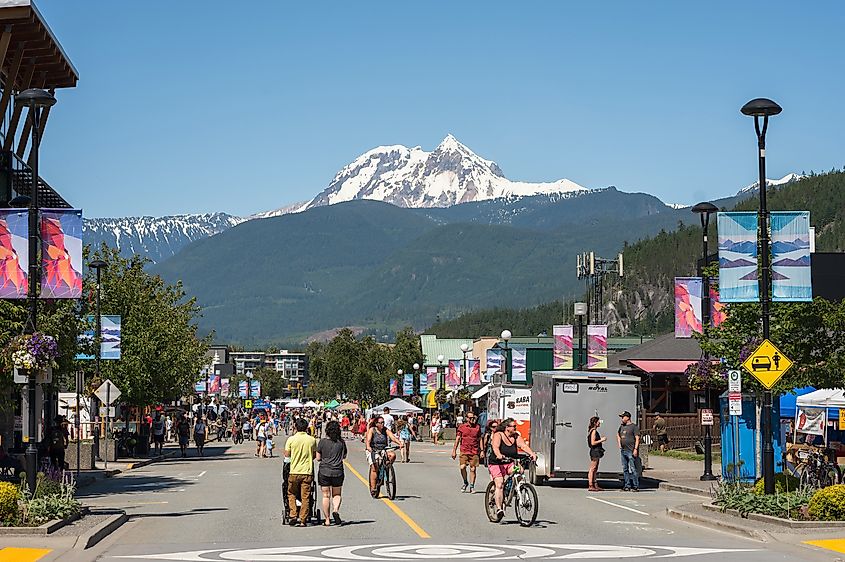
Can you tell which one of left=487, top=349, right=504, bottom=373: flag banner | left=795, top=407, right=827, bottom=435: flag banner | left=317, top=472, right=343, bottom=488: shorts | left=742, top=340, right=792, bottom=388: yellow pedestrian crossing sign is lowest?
left=317, top=472, right=343, bottom=488: shorts

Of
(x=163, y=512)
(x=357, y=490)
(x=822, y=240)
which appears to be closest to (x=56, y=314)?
(x=163, y=512)

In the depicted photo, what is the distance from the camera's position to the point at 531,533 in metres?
20.1

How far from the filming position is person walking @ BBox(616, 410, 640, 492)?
1209 inches

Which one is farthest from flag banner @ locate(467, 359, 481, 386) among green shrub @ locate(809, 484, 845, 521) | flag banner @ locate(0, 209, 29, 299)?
green shrub @ locate(809, 484, 845, 521)

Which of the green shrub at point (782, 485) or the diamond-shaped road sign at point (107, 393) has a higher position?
the diamond-shaped road sign at point (107, 393)

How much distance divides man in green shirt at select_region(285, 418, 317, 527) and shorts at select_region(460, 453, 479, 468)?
9587 millimetres

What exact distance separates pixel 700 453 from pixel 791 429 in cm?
1104

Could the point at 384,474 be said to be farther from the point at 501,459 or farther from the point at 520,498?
the point at 520,498

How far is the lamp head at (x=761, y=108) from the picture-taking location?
72.9 ft

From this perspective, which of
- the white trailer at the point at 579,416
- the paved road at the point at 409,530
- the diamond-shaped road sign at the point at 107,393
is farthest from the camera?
the diamond-shaped road sign at the point at 107,393

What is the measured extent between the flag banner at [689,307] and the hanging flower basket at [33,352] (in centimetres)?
1751

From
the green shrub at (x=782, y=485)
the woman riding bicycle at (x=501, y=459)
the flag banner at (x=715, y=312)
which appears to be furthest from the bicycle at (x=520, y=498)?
the flag banner at (x=715, y=312)

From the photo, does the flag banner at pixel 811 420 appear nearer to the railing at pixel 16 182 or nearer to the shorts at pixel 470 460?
the shorts at pixel 470 460

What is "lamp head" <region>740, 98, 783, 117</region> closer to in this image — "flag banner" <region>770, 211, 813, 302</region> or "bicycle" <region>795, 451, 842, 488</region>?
"flag banner" <region>770, 211, 813, 302</region>
